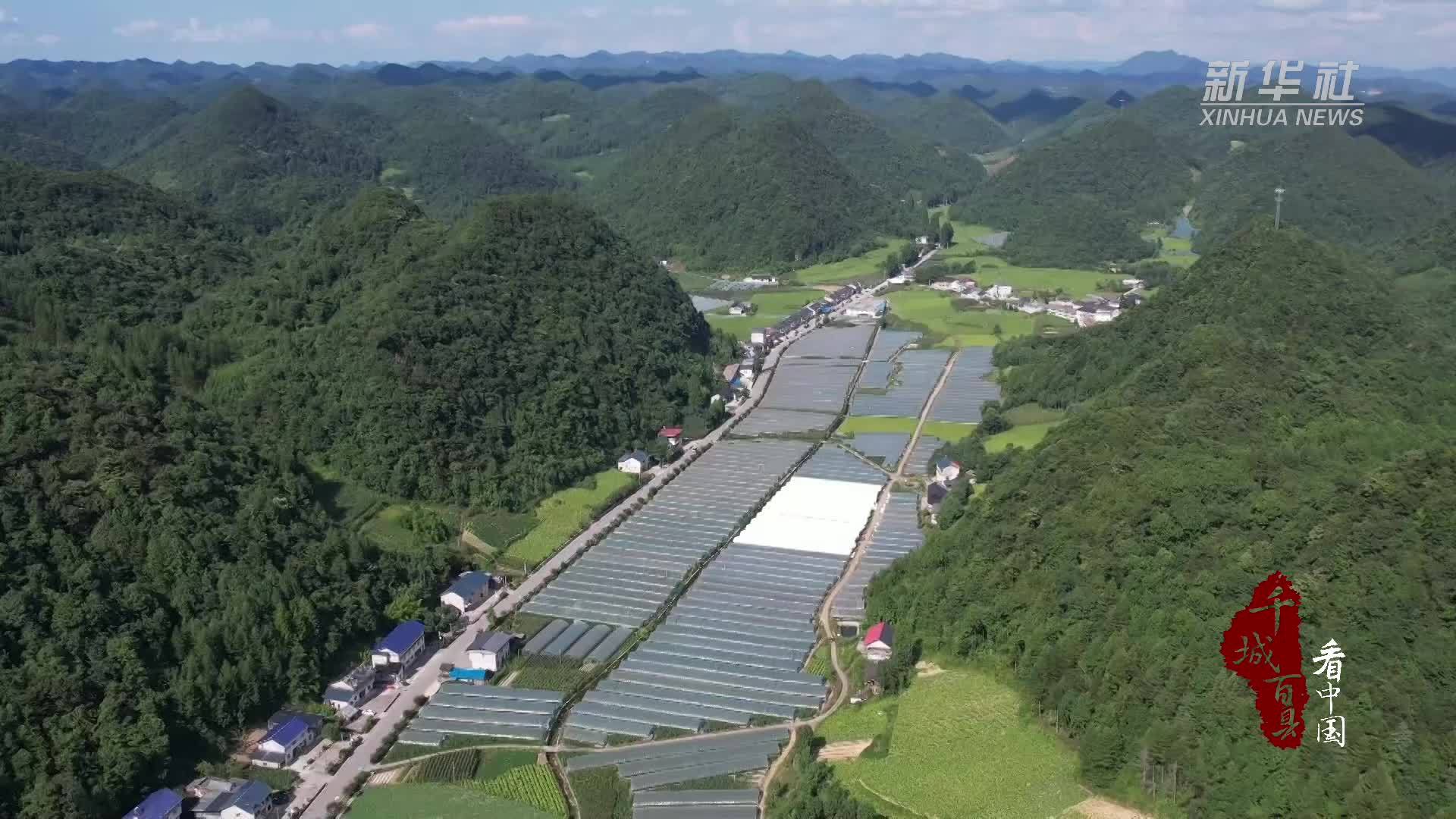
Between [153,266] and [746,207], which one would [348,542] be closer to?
[153,266]

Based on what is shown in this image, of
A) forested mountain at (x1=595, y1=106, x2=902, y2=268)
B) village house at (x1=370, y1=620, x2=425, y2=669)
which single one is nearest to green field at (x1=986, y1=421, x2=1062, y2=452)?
village house at (x1=370, y1=620, x2=425, y2=669)

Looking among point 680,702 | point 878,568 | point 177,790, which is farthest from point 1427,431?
point 177,790

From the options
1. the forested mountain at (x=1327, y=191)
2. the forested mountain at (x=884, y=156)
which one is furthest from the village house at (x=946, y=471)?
the forested mountain at (x=884, y=156)

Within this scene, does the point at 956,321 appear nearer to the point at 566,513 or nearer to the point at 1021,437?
the point at 1021,437

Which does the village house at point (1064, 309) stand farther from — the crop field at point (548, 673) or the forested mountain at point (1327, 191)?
the crop field at point (548, 673)

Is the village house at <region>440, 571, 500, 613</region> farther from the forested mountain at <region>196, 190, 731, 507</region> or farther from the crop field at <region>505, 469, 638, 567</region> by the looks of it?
the forested mountain at <region>196, 190, 731, 507</region>
